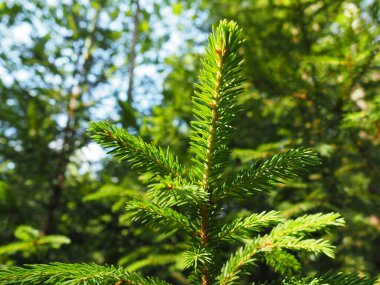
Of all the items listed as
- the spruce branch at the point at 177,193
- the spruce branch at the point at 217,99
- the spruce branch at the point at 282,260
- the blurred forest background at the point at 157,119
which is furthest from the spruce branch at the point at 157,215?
the blurred forest background at the point at 157,119

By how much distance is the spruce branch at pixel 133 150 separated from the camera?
94 cm

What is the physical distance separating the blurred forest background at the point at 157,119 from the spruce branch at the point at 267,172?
6.01ft

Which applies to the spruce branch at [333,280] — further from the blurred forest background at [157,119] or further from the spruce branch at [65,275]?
the blurred forest background at [157,119]

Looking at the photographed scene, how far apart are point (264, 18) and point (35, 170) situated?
167 inches

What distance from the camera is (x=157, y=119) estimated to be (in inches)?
144

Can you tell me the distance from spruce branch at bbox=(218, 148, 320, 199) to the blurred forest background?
183 centimetres

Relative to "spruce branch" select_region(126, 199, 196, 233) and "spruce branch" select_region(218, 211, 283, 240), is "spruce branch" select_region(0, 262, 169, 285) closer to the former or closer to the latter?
"spruce branch" select_region(126, 199, 196, 233)

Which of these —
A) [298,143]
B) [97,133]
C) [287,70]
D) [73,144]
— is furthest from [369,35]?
[73,144]

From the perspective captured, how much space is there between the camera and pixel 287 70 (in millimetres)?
3184

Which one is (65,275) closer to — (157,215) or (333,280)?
(157,215)

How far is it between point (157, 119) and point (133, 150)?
271cm

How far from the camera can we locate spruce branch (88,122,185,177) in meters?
0.94

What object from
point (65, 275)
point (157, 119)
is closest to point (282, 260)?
point (65, 275)

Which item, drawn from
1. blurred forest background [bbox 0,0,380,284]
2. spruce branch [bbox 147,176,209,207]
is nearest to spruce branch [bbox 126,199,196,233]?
spruce branch [bbox 147,176,209,207]
